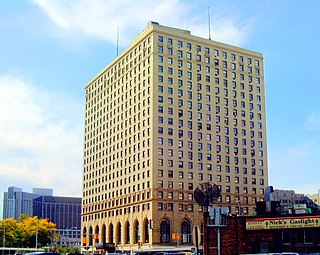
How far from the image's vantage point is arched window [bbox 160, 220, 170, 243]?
121 m

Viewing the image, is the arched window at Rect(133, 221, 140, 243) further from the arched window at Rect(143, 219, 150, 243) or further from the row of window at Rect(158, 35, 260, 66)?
the row of window at Rect(158, 35, 260, 66)

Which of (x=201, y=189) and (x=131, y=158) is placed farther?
(x=131, y=158)

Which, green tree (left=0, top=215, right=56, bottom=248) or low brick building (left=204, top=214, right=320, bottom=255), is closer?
low brick building (left=204, top=214, right=320, bottom=255)

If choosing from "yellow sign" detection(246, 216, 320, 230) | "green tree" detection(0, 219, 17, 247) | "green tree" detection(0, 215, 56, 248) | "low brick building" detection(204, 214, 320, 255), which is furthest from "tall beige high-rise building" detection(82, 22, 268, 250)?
"yellow sign" detection(246, 216, 320, 230)

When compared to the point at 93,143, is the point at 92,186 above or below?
below

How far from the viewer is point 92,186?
520 feet

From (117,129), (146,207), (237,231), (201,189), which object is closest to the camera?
(237,231)

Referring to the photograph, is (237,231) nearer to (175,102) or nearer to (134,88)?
(175,102)

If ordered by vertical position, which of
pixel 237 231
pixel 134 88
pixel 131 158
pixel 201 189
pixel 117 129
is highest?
pixel 134 88

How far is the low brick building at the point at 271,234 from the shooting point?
156 feet

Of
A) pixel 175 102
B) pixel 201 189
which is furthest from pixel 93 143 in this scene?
pixel 201 189

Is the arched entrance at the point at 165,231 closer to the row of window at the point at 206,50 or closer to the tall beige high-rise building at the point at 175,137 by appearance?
the tall beige high-rise building at the point at 175,137

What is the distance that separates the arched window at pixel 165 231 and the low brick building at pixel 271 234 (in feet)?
235

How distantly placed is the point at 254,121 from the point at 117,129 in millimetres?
36777
